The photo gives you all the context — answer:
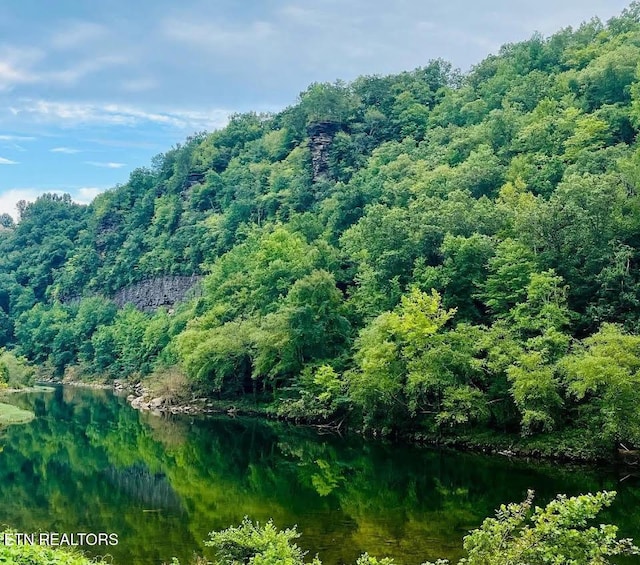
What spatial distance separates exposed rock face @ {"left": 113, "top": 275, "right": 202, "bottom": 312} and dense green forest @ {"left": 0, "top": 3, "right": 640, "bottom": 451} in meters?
2.06

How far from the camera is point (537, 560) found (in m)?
8.63

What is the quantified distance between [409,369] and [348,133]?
61.0 m

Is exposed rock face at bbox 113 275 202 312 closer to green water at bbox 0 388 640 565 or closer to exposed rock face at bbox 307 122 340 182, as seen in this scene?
exposed rock face at bbox 307 122 340 182

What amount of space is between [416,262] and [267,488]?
22.2 m

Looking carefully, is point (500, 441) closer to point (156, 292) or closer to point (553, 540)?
point (553, 540)

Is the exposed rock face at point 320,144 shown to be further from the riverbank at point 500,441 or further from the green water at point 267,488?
the green water at point 267,488

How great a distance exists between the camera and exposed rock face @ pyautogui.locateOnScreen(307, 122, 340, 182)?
84688mm

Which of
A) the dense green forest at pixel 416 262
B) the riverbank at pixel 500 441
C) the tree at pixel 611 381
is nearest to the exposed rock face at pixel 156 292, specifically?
the dense green forest at pixel 416 262

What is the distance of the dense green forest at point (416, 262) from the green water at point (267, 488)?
4074 millimetres

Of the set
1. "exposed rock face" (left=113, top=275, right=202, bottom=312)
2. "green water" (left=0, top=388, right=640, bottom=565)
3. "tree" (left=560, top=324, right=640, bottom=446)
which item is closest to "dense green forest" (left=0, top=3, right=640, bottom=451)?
"tree" (left=560, top=324, right=640, bottom=446)

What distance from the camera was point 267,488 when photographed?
25.4m

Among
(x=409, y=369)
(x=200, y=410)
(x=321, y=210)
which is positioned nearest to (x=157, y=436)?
(x=200, y=410)

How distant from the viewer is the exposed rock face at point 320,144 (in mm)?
84688

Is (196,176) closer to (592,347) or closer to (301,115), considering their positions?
(301,115)
